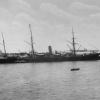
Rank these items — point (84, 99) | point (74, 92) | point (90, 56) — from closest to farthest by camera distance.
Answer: point (84, 99), point (74, 92), point (90, 56)

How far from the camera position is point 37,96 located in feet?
101

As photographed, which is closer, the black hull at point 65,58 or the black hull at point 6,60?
the black hull at point 65,58

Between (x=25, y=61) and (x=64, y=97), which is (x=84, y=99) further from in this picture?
(x=25, y=61)

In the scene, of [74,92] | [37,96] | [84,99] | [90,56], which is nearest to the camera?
[84,99]

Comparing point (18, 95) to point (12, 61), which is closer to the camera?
point (18, 95)

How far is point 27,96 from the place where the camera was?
30969 mm

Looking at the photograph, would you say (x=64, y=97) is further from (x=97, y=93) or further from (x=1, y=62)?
(x=1, y=62)

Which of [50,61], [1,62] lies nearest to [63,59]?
[50,61]

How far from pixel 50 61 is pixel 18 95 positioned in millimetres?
92659

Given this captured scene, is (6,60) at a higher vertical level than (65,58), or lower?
higher

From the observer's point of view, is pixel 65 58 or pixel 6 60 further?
pixel 6 60

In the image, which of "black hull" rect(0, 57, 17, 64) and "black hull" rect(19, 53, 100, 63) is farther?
"black hull" rect(0, 57, 17, 64)

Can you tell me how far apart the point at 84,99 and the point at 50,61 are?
9591cm

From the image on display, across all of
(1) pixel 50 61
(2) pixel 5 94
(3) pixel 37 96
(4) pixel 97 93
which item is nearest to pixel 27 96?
(3) pixel 37 96
